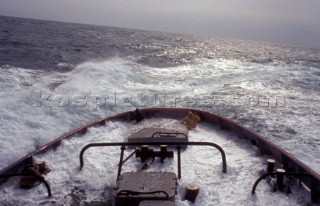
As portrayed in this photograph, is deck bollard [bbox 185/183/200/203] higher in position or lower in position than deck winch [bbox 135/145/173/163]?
lower

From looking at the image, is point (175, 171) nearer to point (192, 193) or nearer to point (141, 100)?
point (192, 193)

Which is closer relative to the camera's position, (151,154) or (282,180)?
(282,180)

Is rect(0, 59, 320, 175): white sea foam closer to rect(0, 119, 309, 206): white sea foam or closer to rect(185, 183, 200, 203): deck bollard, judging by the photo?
rect(0, 119, 309, 206): white sea foam

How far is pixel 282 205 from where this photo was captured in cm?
396

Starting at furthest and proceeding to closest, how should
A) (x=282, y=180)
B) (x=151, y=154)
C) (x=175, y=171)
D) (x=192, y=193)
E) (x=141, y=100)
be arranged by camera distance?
(x=141, y=100), (x=151, y=154), (x=175, y=171), (x=282, y=180), (x=192, y=193)

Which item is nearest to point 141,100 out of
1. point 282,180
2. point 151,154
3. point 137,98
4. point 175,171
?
point 137,98

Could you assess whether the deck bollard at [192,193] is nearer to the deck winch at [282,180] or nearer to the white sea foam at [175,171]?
the white sea foam at [175,171]

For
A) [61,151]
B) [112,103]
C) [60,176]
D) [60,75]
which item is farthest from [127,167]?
[60,75]

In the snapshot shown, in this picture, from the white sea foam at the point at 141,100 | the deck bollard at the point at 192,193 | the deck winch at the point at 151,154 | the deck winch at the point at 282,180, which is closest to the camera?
the deck winch at the point at 282,180

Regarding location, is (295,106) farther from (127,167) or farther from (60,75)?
(60,75)

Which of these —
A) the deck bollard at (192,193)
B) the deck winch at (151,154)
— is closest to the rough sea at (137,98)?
the deck winch at (151,154)

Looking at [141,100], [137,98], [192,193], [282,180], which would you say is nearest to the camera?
[192,193]

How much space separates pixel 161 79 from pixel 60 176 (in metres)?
13.6

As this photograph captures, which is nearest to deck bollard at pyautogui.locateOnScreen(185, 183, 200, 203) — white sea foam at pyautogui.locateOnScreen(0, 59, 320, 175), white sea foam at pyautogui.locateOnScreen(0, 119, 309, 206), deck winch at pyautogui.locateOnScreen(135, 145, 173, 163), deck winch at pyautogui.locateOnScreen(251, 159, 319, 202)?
white sea foam at pyautogui.locateOnScreen(0, 119, 309, 206)
